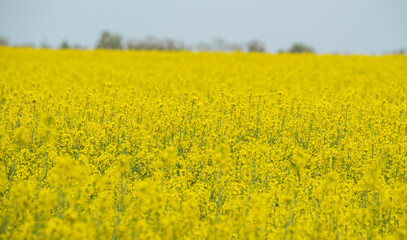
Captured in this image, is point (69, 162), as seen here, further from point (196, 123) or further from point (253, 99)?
point (253, 99)

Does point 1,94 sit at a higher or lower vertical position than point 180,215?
higher

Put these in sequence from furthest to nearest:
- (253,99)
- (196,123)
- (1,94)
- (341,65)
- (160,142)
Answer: (341,65)
(1,94)
(253,99)
(196,123)
(160,142)

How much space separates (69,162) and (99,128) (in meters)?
4.21

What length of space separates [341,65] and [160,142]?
56.8ft

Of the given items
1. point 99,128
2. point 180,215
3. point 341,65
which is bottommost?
point 180,215

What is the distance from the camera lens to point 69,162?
5.56 m

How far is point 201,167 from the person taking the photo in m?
9.01

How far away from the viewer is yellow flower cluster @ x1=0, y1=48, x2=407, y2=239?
5.86 metres

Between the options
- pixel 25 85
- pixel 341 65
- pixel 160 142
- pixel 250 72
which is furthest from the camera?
pixel 341 65

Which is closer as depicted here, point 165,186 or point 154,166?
point 165,186

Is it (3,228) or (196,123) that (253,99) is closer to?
(196,123)

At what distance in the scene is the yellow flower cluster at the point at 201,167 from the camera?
586cm

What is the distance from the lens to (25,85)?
15461 mm

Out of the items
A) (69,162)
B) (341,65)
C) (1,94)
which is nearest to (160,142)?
(69,162)
